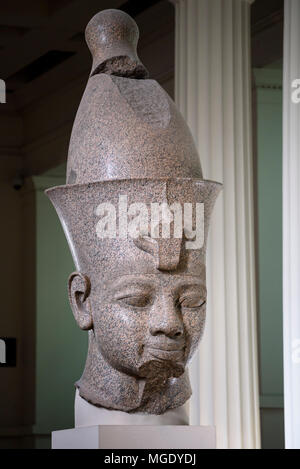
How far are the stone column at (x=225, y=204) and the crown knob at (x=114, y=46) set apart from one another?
2239 mm

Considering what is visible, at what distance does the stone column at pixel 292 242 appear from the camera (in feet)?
23.6

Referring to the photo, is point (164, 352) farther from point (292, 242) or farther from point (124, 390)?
point (292, 242)

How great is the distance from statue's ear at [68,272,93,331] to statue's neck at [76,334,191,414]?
143 millimetres

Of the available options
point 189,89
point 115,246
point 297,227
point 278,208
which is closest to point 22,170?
point 278,208

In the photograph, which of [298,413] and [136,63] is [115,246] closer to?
[136,63]

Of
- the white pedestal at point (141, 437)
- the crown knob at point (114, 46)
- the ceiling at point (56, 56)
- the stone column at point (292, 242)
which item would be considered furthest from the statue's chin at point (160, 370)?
the ceiling at point (56, 56)

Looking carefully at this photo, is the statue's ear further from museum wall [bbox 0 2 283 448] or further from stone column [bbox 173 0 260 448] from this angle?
museum wall [bbox 0 2 283 448]

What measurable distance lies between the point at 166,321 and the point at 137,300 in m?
0.19

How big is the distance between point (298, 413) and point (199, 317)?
2100mm

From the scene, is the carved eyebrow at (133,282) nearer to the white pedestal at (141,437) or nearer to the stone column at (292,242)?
the white pedestal at (141,437)

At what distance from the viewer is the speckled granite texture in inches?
206

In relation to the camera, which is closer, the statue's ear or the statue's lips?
the statue's lips

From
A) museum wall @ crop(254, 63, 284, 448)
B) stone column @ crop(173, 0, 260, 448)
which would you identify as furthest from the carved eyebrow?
museum wall @ crop(254, 63, 284, 448)

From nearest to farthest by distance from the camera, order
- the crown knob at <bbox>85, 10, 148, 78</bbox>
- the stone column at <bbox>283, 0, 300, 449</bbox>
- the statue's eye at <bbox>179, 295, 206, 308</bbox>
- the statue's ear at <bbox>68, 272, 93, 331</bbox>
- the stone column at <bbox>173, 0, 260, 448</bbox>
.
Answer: the statue's eye at <bbox>179, 295, 206, 308</bbox>, the statue's ear at <bbox>68, 272, 93, 331</bbox>, the crown knob at <bbox>85, 10, 148, 78</bbox>, the stone column at <bbox>283, 0, 300, 449</bbox>, the stone column at <bbox>173, 0, 260, 448</bbox>
